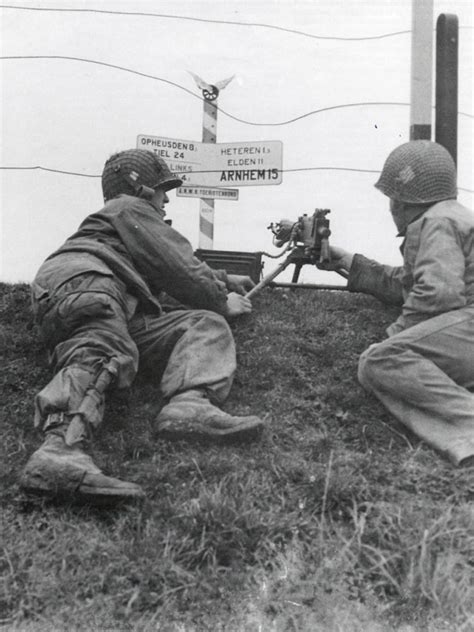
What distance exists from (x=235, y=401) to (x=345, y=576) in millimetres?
2035

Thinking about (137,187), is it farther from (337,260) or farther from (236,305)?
(337,260)

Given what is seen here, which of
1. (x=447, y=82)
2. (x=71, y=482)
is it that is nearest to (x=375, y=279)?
(x=447, y=82)

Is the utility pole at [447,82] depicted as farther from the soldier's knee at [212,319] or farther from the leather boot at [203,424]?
the leather boot at [203,424]

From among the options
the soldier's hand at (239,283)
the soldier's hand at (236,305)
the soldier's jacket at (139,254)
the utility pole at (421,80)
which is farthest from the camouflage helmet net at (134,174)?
the utility pole at (421,80)

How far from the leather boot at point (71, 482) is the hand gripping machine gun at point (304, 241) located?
2.93 meters

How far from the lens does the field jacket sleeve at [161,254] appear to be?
18.1 feet

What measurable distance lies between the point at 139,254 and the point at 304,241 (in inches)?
76.0

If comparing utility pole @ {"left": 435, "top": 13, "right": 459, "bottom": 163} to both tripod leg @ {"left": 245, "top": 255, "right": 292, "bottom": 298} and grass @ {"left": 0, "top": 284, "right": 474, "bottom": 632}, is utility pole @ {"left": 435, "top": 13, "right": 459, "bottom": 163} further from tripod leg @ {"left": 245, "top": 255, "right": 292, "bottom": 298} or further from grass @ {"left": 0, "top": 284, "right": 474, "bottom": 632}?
grass @ {"left": 0, "top": 284, "right": 474, "bottom": 632}

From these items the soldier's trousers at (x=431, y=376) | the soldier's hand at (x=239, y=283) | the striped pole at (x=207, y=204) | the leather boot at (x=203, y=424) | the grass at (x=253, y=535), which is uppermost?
the striped pole at (x=207, y=204)

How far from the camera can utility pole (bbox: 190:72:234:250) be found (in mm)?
9250

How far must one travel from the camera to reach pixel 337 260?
275 inches

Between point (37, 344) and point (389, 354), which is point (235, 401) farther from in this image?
point (37, 344)

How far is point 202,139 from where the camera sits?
9.37 m

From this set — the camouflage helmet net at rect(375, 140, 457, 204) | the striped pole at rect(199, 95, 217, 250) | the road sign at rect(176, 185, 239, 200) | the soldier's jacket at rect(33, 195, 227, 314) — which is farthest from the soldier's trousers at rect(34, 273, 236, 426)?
the striped pole at rect(199, 95, 217, 250)
